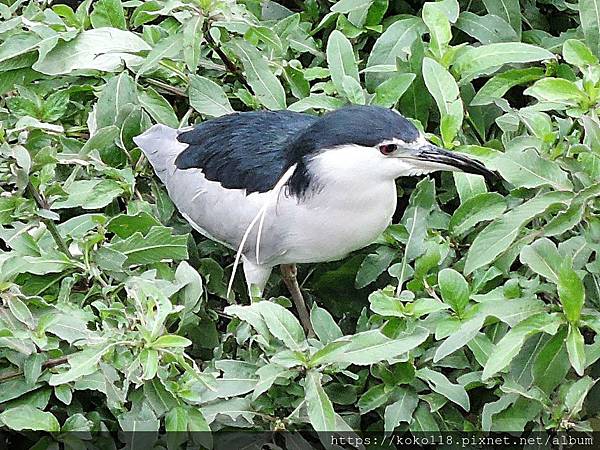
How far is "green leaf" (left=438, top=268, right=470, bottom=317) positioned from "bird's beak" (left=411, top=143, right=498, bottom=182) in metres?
0.22

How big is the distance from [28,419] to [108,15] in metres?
1.16

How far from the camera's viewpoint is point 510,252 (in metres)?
1.82

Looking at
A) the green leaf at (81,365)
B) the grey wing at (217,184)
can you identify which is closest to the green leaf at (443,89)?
the grey wing at (217,184)

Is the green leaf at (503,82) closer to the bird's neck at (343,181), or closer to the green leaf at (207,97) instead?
the bird's neck at (343,181)

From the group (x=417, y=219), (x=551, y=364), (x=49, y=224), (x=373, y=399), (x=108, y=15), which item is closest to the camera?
(x=551, y=364)

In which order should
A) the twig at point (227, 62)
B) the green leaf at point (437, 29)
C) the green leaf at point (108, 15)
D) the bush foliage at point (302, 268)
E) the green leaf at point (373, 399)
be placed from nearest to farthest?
the bush foliage at point (302, 268) < the green leaf at point (373, 399) < the green leaf at point (437, 29) < the twig at point (227, 62) < the green leaf at point (108, 15)

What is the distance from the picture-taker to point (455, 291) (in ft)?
5.71

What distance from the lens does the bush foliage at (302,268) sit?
1.65 m

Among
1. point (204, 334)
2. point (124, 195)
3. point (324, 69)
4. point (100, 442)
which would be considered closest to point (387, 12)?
point (324, 69)

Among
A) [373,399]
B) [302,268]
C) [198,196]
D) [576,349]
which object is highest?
[576,349]

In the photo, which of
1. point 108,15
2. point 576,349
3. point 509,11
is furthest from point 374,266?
point 108,15

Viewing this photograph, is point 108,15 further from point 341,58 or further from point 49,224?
point 49,224

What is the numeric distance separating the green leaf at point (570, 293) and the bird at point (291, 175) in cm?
33

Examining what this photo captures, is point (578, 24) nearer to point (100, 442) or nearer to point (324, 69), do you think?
point (324, 69)
